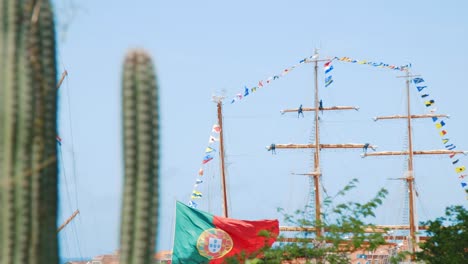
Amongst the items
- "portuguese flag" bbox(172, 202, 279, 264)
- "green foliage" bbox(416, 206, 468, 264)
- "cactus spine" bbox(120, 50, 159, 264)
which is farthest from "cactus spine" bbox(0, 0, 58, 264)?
"portuguese flag" bbox(172, 202, 279, 264)

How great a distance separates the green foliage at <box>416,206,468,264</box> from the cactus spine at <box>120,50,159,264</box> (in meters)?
17.8

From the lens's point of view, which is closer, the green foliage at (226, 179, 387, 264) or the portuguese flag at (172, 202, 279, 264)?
the green foliage at (226, 179, 387, 264)

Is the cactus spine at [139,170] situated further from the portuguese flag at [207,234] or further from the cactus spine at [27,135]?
the portuguese flag at [207,234]

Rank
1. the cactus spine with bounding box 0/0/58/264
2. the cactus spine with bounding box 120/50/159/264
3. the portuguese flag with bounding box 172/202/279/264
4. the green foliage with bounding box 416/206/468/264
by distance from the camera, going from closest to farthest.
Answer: the cactus spine with bounding box 120/50/159/264 < the cactus spine with bounding box 0/0/58/264 < the green foliage with bounding box 416/206/468/264 < the portuguese flag with bounding box 172/202/279/264

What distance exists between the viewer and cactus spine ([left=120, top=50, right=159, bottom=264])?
7.31m

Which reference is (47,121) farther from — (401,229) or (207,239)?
(401,229)

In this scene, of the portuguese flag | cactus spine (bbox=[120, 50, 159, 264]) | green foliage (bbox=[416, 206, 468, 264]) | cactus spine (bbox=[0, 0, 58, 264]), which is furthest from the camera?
the portuguese flag

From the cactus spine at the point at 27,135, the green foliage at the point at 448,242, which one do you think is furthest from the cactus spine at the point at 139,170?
the green foliage at the point at 448,242

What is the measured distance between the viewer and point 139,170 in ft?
24.1

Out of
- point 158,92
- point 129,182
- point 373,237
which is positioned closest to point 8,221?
point 129,182

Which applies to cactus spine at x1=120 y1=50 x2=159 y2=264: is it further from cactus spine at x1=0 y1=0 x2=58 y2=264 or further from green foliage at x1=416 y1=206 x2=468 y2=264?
green foliage at x1=416 y1=206 x2=468 y2=264

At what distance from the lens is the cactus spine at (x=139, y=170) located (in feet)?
24.0

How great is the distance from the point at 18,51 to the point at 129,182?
162 cm

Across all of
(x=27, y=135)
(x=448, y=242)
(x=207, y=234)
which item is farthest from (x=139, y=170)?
(x=207, y=234)
